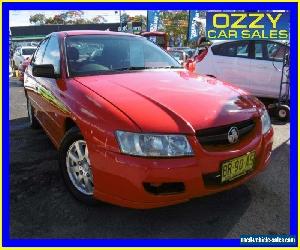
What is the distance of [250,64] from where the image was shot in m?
7.45

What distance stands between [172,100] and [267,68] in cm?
485

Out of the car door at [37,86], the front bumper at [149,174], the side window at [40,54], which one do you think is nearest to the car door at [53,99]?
the car door at [37,86]

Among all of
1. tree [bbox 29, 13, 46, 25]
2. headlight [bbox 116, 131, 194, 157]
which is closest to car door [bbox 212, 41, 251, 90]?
headlight [bbox 116, 131, 194, 157]

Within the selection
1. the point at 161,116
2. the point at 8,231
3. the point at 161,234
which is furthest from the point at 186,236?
the point at 8,231

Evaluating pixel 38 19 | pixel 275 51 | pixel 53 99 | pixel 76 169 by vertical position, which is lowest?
pixel 76 169

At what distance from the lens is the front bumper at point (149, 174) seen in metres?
2.56

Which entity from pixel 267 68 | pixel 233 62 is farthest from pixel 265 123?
pixel 233 62

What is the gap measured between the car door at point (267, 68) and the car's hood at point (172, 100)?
3.85 metres

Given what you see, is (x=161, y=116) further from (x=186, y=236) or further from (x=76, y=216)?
(x=76, y=216)

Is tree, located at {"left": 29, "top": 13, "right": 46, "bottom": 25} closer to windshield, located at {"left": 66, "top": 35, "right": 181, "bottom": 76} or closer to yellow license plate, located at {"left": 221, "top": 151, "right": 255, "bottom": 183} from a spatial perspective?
windshield, located at {"left": 66, "top": 35, "right": 181, "bottom": 76}

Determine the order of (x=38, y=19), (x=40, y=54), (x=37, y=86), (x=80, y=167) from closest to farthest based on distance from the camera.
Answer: (x=80, y=167) < (x=37, y=86) < (x=40, y=54) < (x=38, y=19)

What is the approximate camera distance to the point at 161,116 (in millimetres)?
2750

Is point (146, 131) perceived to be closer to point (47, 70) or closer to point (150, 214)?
point (150, 214)

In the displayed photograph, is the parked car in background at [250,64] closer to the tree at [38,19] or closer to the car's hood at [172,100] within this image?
the car's hood at [172,100]
